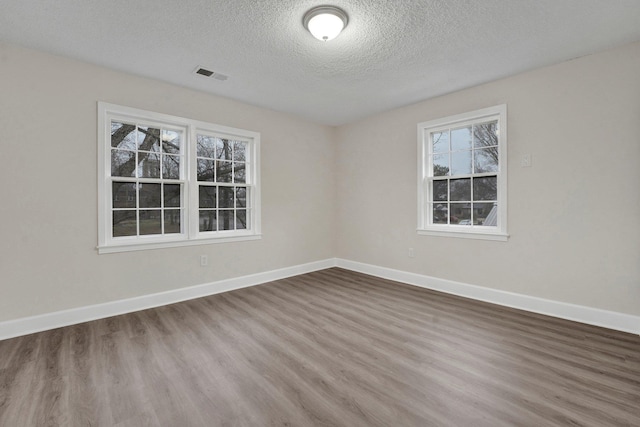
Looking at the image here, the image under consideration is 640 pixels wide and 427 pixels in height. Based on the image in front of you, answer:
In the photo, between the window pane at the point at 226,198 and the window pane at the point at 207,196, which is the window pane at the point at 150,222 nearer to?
the window pane at the point at 207,196

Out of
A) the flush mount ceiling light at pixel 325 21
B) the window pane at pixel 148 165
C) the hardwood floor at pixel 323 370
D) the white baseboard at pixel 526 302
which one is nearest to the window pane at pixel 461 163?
the white baseboard at pixel 526 302

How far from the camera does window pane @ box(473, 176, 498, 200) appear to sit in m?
3.58

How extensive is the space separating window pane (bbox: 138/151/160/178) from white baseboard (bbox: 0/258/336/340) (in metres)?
1.45

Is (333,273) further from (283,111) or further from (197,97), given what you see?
(197,97)

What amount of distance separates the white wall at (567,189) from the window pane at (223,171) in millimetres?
2944

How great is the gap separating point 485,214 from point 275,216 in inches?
118

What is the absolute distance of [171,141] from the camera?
3682 mm

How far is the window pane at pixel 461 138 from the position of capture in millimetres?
3830

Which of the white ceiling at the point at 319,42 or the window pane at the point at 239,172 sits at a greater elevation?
the white ceiling at the point at 319,42

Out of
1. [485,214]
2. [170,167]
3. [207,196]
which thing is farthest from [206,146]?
[485,214]

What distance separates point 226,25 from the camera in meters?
2.41

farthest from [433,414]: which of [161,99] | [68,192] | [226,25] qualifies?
[161,99]

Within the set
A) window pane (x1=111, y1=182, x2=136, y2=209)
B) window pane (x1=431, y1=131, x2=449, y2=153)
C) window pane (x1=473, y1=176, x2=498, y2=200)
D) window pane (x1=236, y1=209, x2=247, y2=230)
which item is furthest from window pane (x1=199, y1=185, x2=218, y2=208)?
window pane (x1=473, y1=176, x2=498, y2=200)

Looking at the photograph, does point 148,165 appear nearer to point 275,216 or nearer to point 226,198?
point 226,198
